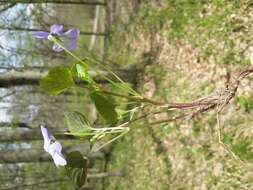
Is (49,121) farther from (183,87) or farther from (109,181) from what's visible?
(183,87)

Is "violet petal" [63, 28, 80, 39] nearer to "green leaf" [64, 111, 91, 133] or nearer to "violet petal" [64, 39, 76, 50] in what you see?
"violet petal" [64, 39, 76, 50]

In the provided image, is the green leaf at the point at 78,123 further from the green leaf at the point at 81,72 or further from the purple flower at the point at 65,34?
the purple flower at the point at 65,34

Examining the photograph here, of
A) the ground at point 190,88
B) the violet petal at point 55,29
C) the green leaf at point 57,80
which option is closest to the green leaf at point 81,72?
the green leaf at point 57,80

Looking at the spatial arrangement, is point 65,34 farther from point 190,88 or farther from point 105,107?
point 190,88

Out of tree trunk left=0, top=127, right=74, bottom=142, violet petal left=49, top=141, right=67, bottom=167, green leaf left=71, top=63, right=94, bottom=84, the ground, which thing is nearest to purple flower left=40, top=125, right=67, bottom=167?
violet petal left=49, top=141, right=67, bottom=167

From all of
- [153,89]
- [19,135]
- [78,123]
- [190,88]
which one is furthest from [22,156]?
[78,123]

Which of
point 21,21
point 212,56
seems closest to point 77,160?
point 212,56
